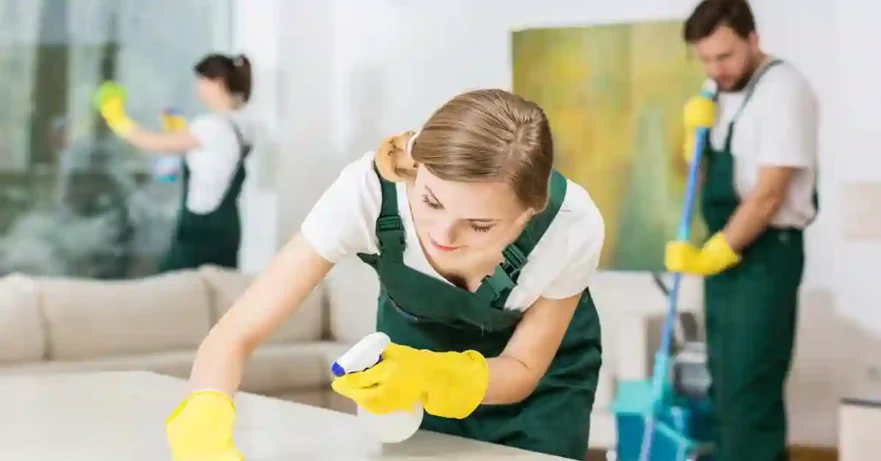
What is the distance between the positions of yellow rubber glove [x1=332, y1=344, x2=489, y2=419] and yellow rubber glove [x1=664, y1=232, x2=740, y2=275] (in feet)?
5.18

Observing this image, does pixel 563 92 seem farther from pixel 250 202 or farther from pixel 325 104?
pixel 250 202

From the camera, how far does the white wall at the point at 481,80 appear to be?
335 cm

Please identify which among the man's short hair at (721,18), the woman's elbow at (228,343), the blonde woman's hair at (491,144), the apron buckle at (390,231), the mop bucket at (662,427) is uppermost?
the man's short hair at (721,18)

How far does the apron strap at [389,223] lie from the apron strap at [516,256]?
117 millimetres

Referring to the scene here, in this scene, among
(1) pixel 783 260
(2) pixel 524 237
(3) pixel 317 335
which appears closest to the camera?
(2) pixel 524 237

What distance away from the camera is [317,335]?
3.89 meters

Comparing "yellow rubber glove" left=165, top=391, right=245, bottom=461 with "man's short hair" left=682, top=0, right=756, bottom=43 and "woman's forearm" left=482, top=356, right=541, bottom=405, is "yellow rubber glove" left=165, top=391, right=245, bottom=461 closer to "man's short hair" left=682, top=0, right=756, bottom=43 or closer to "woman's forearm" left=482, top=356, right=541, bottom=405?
"woman's forearm" left=482, top=356, right=541, bottom=405

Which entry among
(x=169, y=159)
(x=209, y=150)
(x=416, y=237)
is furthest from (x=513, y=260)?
(x=169, y=159)

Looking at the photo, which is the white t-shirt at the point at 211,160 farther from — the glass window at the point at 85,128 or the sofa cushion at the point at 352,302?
the sofa cushion at the point at 352,302

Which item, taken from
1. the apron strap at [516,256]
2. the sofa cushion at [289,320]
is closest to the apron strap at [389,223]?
the apron strap at [516,256]

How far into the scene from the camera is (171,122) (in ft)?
13.1

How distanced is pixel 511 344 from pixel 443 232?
0.23 metres

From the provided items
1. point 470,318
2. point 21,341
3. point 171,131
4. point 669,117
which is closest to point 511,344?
point 470,318

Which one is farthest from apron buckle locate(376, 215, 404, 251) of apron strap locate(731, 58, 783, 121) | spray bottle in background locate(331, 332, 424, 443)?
apron strap locate(731, 58, 783, 121)
